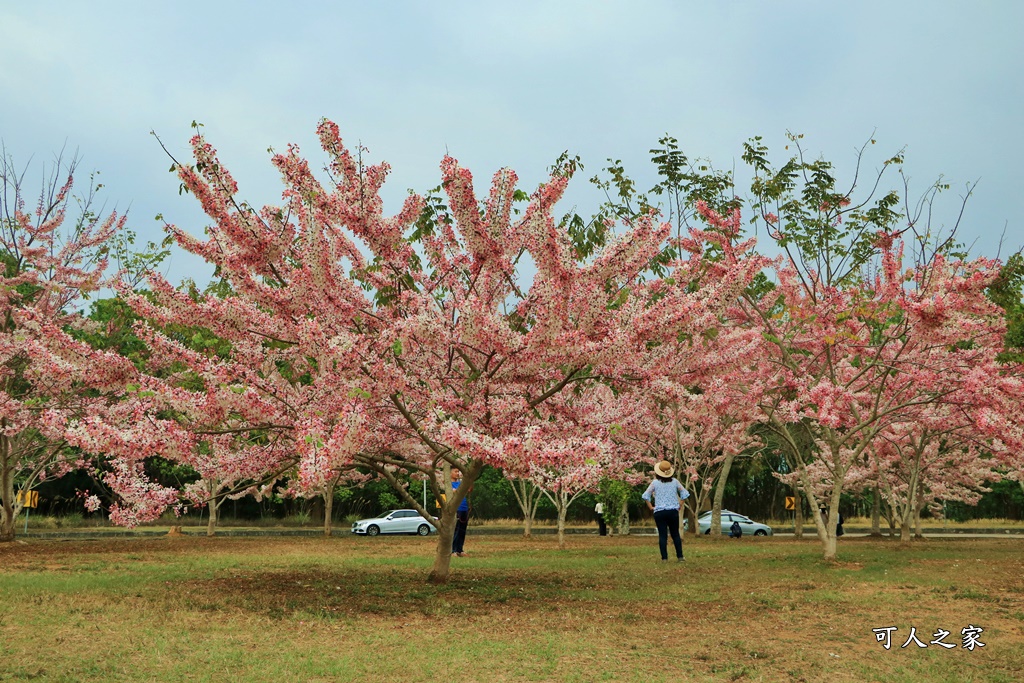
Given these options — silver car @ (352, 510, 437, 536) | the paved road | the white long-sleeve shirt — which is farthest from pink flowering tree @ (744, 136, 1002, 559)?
silver car @ (352, 510, 437, 536)

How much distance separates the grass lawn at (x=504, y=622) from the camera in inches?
233

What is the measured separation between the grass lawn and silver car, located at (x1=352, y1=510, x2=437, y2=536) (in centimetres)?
1941

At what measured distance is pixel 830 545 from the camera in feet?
49.5

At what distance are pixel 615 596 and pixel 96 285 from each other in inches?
629

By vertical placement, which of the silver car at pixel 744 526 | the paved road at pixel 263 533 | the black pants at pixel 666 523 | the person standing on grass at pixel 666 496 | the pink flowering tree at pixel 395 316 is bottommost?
the paved road at pixel 263 533

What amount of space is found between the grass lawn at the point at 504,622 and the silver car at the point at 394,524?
764 inches

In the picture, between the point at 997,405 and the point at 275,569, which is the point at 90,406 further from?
the point at 997,405

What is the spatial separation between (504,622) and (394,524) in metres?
27.0

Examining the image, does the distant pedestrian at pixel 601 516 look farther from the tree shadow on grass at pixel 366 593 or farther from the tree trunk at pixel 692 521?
the tree shadow on grass at pixel 366 593

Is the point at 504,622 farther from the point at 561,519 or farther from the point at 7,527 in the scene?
the point at 7,527

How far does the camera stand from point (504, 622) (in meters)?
7.97

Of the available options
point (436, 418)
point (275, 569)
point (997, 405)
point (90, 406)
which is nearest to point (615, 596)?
point (436, 418)

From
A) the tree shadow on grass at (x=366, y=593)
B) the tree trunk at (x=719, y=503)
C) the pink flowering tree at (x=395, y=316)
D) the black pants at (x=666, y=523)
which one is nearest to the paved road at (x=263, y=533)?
the tree trunk at (x=719, y=503)

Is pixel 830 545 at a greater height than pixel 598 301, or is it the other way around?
pixel 598 301
